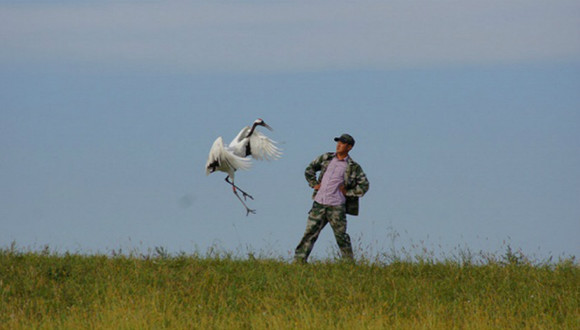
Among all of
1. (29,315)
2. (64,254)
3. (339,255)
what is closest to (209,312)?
(29,315)

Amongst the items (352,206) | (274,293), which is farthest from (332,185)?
(274,293)

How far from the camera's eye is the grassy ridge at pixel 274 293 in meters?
9.08

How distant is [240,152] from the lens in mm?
16688

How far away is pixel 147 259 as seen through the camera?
12.4 meters

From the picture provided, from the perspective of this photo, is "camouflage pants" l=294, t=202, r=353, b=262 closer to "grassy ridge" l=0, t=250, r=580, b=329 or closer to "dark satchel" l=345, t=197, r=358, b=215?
"dark satchel" l=345, t=197, r=358, b=215

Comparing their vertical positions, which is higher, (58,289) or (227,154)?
(227,154)

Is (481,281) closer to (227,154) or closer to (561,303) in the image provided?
(561,303)

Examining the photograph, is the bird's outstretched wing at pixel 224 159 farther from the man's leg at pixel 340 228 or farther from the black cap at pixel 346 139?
the man's leg at pixel 340 228

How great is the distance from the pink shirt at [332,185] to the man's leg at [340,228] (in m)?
0.13

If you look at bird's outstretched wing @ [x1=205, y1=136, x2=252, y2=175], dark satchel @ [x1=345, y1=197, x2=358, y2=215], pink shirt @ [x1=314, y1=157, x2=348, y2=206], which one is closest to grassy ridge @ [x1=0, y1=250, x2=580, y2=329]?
dark satchel @ [x1=345, y1=197, x2=358, y2=215]

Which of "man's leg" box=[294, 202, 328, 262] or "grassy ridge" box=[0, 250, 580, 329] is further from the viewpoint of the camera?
"man's leg" box=[294, 202, 328, 262]

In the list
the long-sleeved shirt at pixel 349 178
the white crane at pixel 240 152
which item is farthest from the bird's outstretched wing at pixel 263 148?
the long-sleeved shirt at pixel 349 178

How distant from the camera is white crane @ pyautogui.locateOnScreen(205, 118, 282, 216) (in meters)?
15.9

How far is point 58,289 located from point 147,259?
6.69ft
